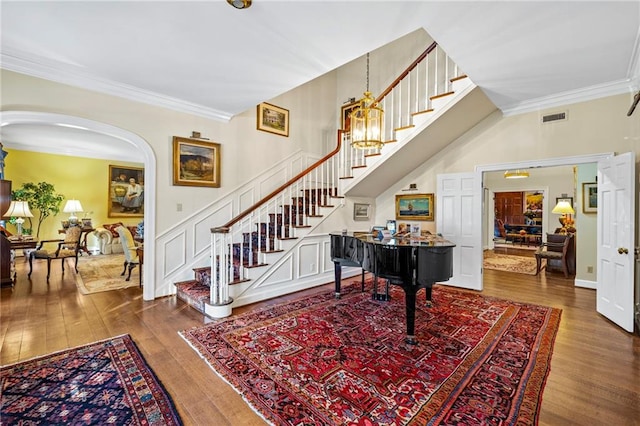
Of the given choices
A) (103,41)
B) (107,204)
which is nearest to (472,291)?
(103,41)

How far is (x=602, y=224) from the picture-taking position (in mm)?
3604

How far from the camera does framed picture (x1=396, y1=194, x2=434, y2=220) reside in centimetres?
553

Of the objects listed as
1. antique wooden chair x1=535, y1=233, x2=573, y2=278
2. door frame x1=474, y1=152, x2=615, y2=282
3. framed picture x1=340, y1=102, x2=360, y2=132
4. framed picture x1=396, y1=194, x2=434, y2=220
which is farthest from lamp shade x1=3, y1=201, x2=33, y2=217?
antique wooden chair x1=535, y1=233, x2=573, y2=278

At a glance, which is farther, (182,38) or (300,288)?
(300,288)

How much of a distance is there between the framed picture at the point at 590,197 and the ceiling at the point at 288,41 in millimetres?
2113

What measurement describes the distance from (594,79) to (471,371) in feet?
12.9

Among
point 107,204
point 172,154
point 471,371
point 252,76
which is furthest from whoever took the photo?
point 107,204

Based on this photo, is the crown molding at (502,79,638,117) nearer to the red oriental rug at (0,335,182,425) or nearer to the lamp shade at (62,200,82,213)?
the red oriental rug at (0,335,182,425)

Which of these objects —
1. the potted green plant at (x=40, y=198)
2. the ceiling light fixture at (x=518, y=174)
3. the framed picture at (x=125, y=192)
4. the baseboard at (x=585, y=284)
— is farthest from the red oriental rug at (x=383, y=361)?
the framed picture at (x=125, y=192)

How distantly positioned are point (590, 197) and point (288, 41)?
19.3 feet

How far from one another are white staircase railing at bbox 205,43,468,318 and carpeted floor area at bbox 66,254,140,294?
6.93 ft

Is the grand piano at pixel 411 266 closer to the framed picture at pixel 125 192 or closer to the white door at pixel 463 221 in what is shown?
the white door at pixel 463 221

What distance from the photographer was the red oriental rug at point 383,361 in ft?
6.02

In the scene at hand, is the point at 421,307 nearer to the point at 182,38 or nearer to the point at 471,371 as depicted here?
the point at 471,371
